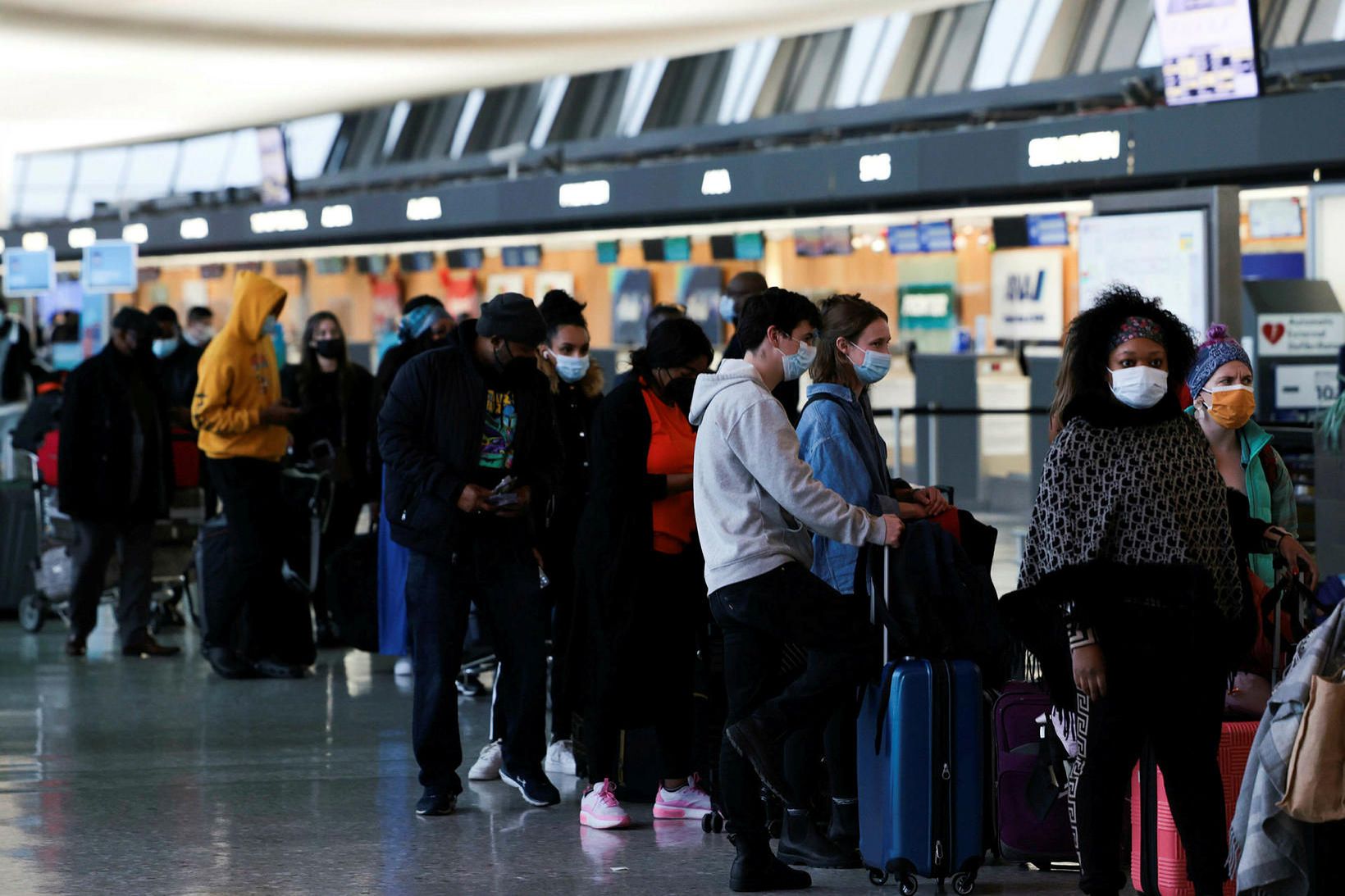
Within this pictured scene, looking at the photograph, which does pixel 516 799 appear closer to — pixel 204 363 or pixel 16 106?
pixel 204 363

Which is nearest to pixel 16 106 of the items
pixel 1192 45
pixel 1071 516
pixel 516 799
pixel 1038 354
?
pixel 1038 354

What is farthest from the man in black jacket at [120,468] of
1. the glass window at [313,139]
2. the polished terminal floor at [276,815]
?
the glass window at [313,139]

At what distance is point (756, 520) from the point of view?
15.2 feet

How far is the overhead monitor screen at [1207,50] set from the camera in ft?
39.1

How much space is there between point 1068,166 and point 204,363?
7130 millimetres

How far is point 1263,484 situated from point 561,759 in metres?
2.65

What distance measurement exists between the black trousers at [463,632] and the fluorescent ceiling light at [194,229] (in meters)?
21.2

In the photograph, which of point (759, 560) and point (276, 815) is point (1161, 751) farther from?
point (276, 815)

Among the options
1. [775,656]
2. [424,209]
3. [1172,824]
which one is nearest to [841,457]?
[775,656]

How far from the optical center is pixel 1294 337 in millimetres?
10242

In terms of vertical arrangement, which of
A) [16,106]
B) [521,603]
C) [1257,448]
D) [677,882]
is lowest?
[677,882]

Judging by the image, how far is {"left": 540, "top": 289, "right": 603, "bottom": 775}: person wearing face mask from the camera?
648cm

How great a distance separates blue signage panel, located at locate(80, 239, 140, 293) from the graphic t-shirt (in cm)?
1258

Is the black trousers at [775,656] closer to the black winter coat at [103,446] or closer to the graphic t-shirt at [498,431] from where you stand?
the graphic t-shirt at [498,431]
